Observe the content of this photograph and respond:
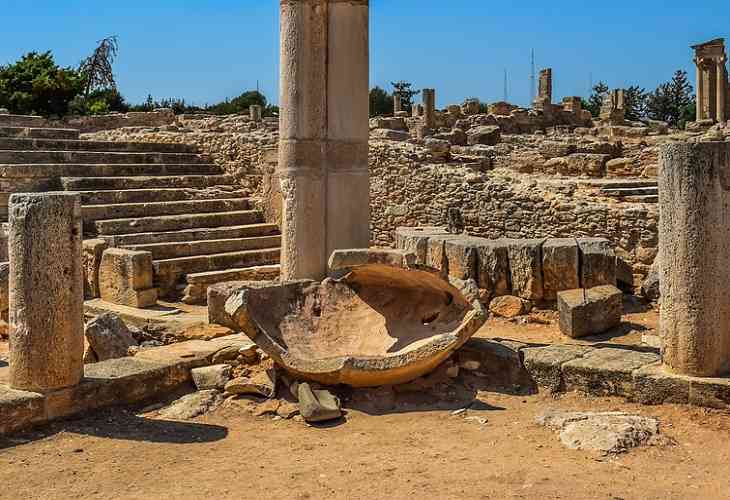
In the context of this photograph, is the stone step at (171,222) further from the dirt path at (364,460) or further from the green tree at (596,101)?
the green tree at (596,101)

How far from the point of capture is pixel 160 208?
39.5 ft

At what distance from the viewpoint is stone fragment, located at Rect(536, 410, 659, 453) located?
424cm

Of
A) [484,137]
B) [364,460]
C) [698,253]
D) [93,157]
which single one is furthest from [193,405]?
[484,137]

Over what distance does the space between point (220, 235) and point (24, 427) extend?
727 centimetres

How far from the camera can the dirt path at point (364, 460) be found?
3752 mm

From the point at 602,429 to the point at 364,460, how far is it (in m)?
1.44

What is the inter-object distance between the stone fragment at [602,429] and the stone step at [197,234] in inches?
301

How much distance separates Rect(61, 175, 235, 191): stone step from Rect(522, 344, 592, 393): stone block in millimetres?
8559

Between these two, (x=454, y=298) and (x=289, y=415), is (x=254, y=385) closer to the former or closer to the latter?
(x=289, y=415)

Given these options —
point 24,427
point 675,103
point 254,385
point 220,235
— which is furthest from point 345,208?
point 675,103

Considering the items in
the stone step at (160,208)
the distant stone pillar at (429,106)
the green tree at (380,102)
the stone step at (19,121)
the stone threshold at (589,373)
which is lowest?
the stone threshold at (589,373)

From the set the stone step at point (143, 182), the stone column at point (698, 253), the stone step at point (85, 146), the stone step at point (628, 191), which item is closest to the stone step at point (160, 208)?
the stone step at point (143, 182)

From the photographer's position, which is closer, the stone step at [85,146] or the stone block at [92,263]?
the stone block at [92,263]

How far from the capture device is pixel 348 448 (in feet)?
14.5
